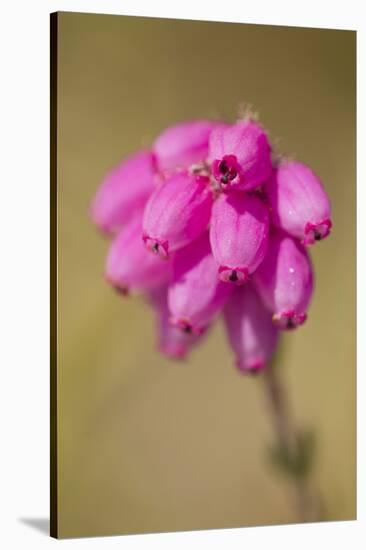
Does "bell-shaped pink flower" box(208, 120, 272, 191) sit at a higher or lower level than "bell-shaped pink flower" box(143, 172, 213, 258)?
higher

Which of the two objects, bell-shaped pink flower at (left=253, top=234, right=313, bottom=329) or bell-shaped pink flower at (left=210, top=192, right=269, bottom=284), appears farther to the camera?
bell-shaped pink flower at (left=253, top=234, right=313, bottom=329)

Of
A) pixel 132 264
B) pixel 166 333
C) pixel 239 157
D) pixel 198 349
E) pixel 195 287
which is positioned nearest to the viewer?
pixel 239 157

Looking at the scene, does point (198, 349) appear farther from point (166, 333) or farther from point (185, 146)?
point (185, 146)

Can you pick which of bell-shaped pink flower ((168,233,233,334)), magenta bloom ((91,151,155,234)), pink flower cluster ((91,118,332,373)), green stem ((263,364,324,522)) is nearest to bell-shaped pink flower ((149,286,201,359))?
pink flower cluster ((91,118,332,373))

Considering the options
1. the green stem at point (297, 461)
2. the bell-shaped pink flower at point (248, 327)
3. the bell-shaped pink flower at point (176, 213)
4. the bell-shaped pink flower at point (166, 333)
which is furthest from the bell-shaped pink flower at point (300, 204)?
the green stem at point (297, 461)

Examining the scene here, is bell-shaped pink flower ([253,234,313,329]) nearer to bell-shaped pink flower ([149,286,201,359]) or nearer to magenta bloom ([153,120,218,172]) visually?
magenta bloom ([153,120,218,172])

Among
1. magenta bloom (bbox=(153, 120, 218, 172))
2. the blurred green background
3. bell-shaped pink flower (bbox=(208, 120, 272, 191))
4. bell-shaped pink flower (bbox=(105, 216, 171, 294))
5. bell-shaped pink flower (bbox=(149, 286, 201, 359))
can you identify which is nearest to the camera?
bell-shaped pink flower (bbox=(208, 120, 272, 191))

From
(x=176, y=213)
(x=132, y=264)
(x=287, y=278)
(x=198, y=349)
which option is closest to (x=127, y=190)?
(x=132, y=264)
